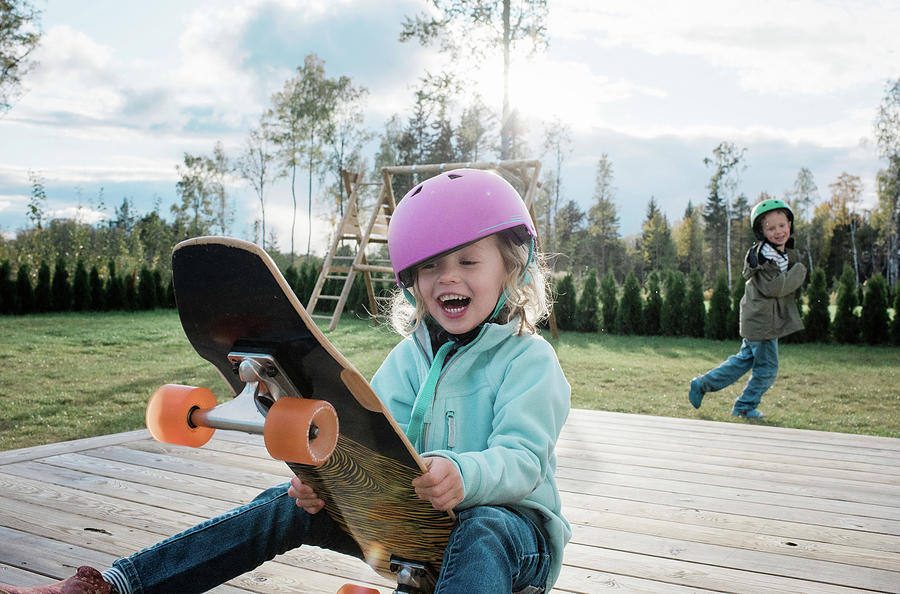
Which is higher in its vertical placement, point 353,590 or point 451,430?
point 451,430

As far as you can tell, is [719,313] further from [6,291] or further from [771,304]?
[6,291]

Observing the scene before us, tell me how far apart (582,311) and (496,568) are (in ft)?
34.3

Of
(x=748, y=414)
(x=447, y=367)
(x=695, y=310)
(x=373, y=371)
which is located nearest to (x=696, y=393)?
(x=748, y=414)

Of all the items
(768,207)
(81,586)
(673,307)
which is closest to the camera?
(81,586)

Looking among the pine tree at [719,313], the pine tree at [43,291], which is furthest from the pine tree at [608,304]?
the pine tree at [43,291]

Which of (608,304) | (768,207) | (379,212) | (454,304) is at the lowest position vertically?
(608,304)

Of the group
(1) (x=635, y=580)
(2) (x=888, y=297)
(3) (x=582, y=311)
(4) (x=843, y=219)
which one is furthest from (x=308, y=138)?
(4) (x=843, y=219)

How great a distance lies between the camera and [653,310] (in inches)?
434

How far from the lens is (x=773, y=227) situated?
483 centimetres

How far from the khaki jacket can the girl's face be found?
4.03m

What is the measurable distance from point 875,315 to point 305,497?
10722 millimetres

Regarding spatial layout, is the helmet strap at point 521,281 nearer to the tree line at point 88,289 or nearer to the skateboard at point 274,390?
the skateboard at point 274,390

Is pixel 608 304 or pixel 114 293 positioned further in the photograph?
pixel 114 293

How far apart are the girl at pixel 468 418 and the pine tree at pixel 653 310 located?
9.94 metres
